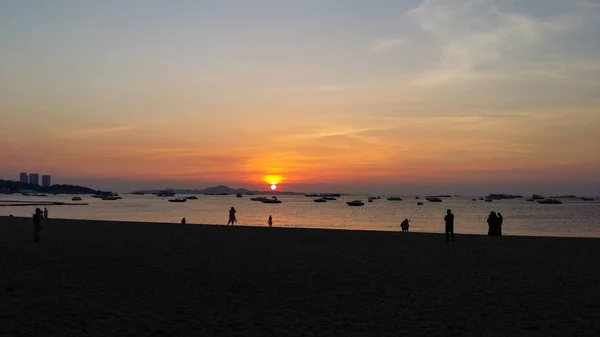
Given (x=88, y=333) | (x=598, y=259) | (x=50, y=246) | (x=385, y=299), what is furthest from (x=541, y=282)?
(x=50, y=246)

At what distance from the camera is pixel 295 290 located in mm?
13625

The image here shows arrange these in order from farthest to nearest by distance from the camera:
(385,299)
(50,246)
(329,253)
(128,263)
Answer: (50,246), (329,253), (128,263), (385,299)

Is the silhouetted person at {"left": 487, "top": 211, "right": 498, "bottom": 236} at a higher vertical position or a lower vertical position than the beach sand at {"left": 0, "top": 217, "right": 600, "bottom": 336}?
higher

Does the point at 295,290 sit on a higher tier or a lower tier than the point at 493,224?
lower

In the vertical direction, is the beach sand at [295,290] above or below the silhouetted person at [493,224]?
below

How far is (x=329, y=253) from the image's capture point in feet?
74.3

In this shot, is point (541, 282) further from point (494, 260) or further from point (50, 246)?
point (50, 246)

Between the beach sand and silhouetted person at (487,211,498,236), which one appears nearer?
the beach sand

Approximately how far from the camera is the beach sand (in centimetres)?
969

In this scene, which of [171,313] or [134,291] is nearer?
[171,313]

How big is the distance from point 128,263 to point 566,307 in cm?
1326

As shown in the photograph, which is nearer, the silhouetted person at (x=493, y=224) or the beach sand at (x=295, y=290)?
the beach sand at (x=295, y=290)

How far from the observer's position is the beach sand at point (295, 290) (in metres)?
9.69

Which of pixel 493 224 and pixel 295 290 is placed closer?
pixel 295 290
